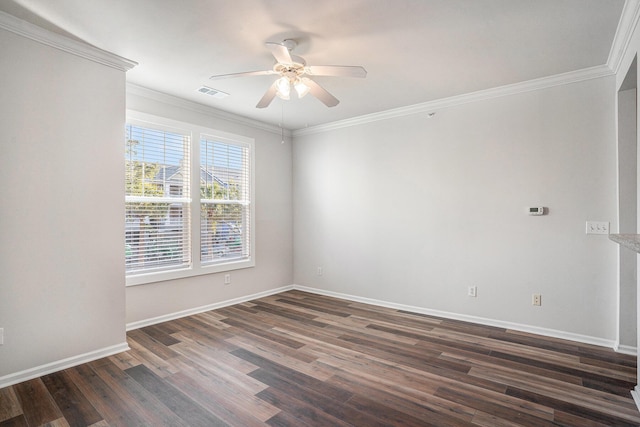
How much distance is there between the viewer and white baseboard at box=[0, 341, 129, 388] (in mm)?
2476

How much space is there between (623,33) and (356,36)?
6.55 feet

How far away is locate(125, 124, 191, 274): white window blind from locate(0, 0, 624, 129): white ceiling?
67cm

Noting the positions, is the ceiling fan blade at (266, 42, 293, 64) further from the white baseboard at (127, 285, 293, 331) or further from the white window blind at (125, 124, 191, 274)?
the white baseboard at (127, 285, 293, 331)

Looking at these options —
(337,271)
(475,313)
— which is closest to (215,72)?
(337,271)

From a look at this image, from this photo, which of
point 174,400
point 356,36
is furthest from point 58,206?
point 356,36

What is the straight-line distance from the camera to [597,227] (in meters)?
3.23

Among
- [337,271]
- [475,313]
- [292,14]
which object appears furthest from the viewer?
[337,271]

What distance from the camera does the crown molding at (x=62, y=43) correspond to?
246 centimetres

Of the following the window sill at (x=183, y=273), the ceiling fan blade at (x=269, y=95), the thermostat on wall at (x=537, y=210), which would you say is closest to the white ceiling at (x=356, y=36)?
the ceiling fan blade at (x=269, y=95)

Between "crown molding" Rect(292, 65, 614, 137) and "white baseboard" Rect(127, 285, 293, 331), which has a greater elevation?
"crown molding" Rect(292, 65, 614, 137)

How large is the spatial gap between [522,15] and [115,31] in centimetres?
302

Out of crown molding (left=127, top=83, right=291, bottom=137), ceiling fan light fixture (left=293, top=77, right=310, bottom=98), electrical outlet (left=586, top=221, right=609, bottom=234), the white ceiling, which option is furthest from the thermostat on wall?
crown molding (left=127, top=83, right=291, bottom=137)

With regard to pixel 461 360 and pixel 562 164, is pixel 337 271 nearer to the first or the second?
pixel 461 360

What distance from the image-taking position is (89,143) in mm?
→ 2896
